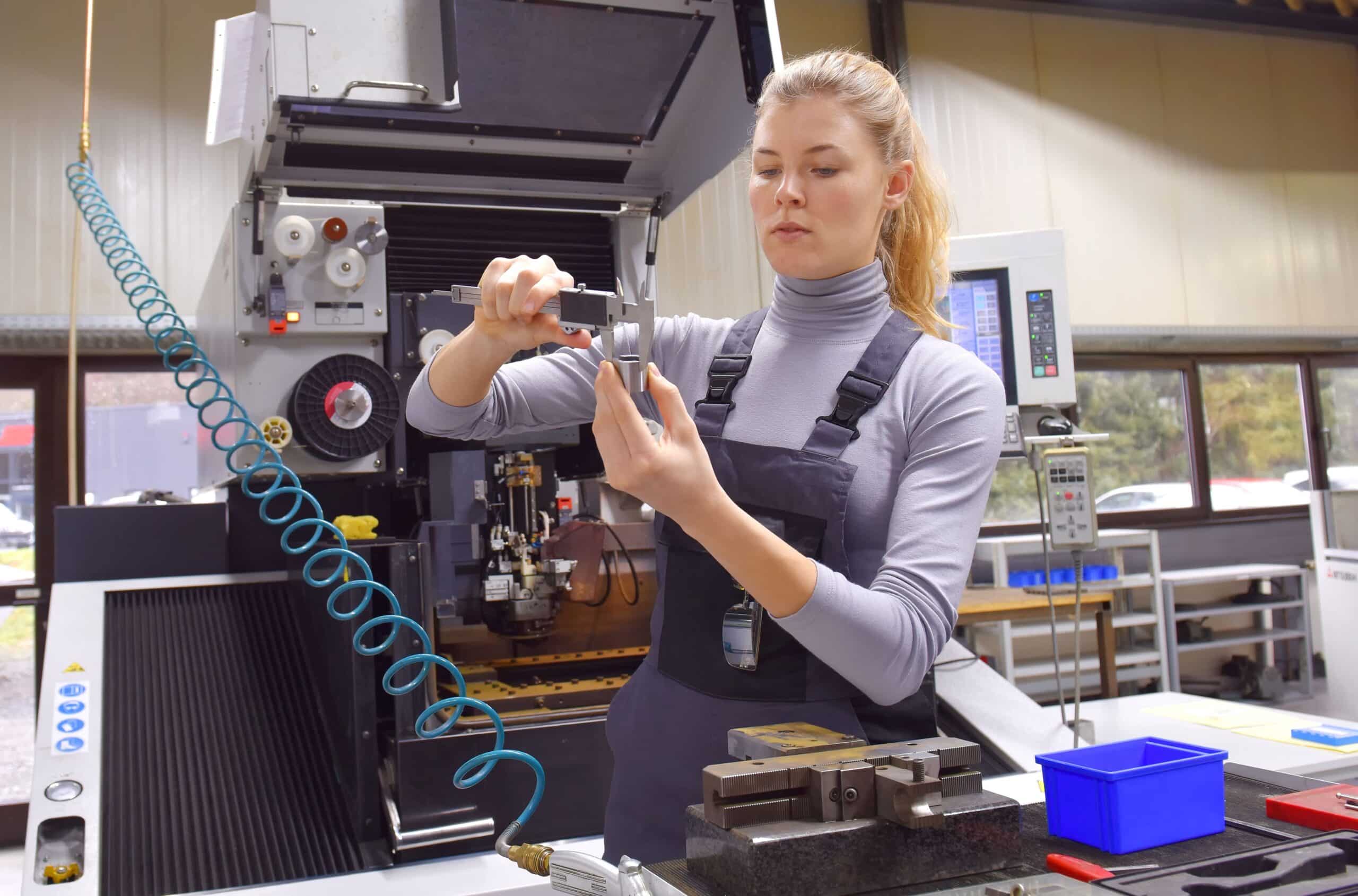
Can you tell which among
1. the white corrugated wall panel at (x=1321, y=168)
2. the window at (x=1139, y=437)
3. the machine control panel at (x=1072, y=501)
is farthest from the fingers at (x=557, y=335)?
the white corrugated wall panel at (x=1321, y=168)

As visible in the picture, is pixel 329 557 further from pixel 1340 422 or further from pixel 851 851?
pixel 1340 422

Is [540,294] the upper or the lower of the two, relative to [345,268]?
lower

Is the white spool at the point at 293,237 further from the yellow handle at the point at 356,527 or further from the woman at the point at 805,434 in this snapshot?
the woman at the point at 805,434

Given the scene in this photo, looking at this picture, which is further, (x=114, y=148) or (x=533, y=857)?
(x=114, y=148)

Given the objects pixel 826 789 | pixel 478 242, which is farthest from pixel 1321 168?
pixel 826 789

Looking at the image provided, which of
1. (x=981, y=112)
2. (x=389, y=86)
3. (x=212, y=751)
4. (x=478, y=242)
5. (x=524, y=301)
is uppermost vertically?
(x=981, y=112)

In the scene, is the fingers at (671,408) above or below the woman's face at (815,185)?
below

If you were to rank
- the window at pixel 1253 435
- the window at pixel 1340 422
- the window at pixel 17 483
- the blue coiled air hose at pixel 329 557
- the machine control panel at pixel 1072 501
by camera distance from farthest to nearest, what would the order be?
the window at pixel 1340 422 < the window at pixel 1253 435 < the window at pixel 17 483 < the machine control panel at pixel 1072 501 < the blue coiled air hose at pixel 329 557

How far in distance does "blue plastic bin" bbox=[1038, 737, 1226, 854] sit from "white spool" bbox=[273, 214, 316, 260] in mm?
1372

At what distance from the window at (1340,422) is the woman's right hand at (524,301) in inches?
263

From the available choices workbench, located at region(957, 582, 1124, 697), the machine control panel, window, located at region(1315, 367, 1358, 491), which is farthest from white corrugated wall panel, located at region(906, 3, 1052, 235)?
the machine control panel

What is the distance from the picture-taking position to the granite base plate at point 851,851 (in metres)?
0.63

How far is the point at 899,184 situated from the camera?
3.47 ft

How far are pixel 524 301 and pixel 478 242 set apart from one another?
3.75ft
